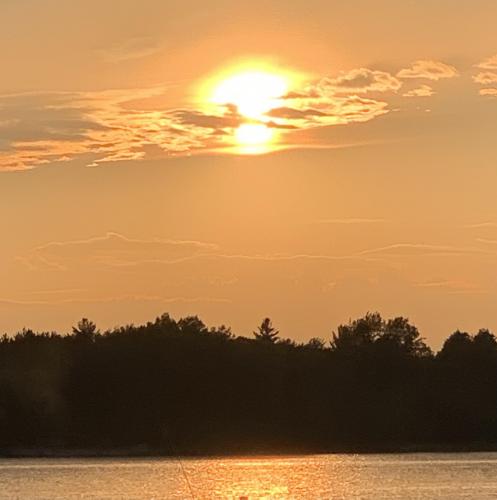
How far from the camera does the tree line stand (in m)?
170

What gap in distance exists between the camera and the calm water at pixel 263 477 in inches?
4469

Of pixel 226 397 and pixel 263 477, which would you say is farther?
pixel 226 397

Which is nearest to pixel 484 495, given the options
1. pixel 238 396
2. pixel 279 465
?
pixel 279 465

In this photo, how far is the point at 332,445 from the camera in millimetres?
179250

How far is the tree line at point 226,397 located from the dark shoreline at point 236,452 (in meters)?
0.23

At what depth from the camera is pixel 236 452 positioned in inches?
6781

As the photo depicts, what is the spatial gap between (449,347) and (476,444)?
1277 centimetres

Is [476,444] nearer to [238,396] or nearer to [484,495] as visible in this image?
[238,396]

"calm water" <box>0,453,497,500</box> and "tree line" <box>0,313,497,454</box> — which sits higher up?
"tree line" <box>0,313,497,454</box>

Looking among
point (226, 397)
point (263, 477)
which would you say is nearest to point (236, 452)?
point (226, 397)

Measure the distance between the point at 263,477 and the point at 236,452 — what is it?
135 feet

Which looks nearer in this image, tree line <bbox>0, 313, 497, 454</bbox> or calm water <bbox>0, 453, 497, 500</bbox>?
calm water <bbox>0, 453, 497, 500</bbox>

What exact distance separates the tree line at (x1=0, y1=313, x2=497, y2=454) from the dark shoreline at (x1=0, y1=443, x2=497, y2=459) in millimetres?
229

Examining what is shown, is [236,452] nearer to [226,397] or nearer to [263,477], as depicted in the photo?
[226,397]
